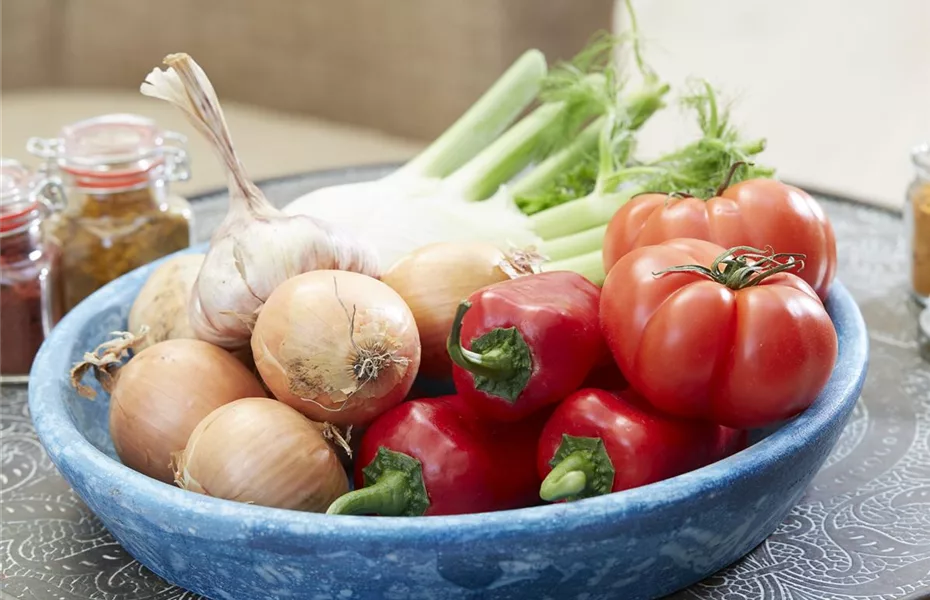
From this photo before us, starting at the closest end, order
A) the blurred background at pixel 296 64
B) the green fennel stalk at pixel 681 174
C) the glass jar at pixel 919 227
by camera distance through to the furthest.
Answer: the green fennel stalk at pixel 681 174, the glass jar at pixel 919 227, the blurred background at pixel 296 64

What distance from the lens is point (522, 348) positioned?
25.8 inches

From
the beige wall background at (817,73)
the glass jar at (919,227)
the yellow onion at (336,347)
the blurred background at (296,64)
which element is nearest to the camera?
the yellow onion at (336,347)

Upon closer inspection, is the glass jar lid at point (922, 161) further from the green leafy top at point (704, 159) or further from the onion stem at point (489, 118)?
the onion stem at point (489, 118)

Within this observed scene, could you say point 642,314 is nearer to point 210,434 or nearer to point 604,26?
point 210,434

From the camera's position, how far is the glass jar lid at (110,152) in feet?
3.25

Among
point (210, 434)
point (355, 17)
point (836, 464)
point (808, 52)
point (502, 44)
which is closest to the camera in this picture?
point (210, 434)

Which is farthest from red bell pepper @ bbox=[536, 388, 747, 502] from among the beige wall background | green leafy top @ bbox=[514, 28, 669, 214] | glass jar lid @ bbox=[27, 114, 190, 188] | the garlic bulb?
Answer: the beige wall background

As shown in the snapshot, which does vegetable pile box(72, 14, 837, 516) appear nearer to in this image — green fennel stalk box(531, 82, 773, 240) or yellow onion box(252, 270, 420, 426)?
yellow onion box(252, 270, 420, 426)

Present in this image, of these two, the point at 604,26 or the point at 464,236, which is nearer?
the point at 464,236

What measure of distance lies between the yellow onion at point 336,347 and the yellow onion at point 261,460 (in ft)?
0.08

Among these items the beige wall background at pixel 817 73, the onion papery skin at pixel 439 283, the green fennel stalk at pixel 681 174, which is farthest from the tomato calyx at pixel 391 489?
the beige wall background at pixel 817 73

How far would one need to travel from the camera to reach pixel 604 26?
1835mm

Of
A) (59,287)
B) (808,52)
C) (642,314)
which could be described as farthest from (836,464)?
(808,52)

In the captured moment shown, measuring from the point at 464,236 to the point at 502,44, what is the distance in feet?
2.98
